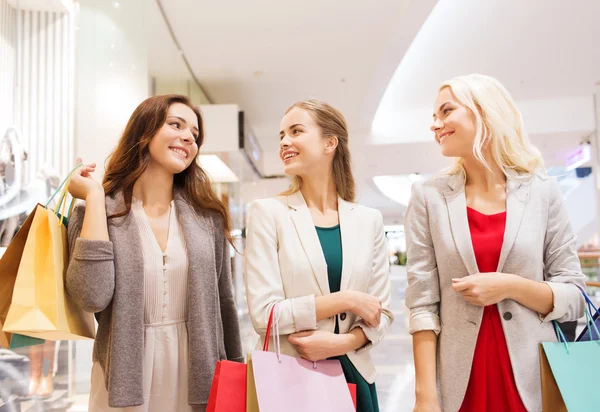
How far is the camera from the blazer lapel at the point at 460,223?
56.8 inches

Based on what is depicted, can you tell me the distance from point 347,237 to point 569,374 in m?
0.73

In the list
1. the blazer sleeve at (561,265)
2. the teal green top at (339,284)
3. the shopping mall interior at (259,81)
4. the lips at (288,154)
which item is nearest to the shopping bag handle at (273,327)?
the teal green top at (339,284)

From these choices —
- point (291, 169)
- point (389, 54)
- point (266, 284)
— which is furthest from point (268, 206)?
point (389, 54)

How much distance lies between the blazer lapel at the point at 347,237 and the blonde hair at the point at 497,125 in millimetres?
454

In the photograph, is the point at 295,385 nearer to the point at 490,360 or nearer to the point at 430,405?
the point at 430,405

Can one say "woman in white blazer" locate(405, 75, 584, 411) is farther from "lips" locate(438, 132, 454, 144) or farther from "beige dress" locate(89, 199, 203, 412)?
"beige dress" locate(89, 199, 203, 412)

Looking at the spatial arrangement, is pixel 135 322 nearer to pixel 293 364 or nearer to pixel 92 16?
pixel 293 364

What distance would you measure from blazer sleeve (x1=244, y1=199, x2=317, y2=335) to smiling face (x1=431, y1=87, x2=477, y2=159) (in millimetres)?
615

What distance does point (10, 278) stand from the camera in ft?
4.72

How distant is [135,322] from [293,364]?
1.69ft

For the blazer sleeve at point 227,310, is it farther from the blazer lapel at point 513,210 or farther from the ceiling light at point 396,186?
the ceiling light at point 396,186

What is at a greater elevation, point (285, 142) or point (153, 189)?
point (285, 142)

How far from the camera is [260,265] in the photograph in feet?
5.14

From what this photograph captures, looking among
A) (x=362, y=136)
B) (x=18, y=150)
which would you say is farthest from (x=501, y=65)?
(x=18, y=150)
